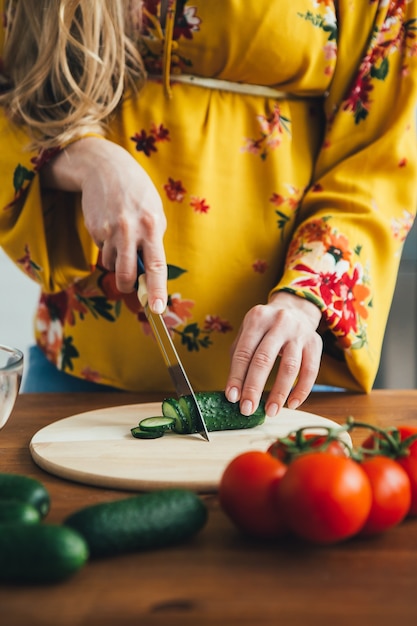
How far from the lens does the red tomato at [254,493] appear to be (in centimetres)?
78

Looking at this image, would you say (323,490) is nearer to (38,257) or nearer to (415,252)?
(38,257)

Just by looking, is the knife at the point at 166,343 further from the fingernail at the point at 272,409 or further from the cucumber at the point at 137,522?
the cucumber at the point at 137,522

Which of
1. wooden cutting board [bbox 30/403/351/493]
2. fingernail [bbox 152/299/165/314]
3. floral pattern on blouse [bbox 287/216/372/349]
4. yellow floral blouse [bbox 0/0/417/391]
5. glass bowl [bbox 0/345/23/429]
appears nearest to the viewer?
wooden cutting board [bbox 30/403/351/493]

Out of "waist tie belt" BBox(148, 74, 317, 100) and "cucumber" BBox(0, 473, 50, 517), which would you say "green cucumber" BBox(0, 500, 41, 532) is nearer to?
"cucumber" BBox(0, 473, 50, 517)

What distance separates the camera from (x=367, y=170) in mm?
1518

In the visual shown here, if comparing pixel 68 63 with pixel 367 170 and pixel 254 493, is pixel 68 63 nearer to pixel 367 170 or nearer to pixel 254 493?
pixel 367 170

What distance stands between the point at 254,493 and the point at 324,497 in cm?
8

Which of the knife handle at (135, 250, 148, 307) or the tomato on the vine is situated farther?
the knife handle at (135, 250, 148, 307)

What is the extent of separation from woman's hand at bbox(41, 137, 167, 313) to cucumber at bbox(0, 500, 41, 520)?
53 centimetres

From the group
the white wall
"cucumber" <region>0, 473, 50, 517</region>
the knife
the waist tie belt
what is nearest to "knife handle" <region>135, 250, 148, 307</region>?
the knife

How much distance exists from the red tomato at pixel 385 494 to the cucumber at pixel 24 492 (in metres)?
0.34

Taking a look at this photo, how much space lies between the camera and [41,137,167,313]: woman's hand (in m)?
1.25

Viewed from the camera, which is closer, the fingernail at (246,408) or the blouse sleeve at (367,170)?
the fingernail at (246,408)

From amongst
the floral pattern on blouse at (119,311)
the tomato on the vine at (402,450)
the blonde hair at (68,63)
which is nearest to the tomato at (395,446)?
the tomato on the vine at (402,450)
